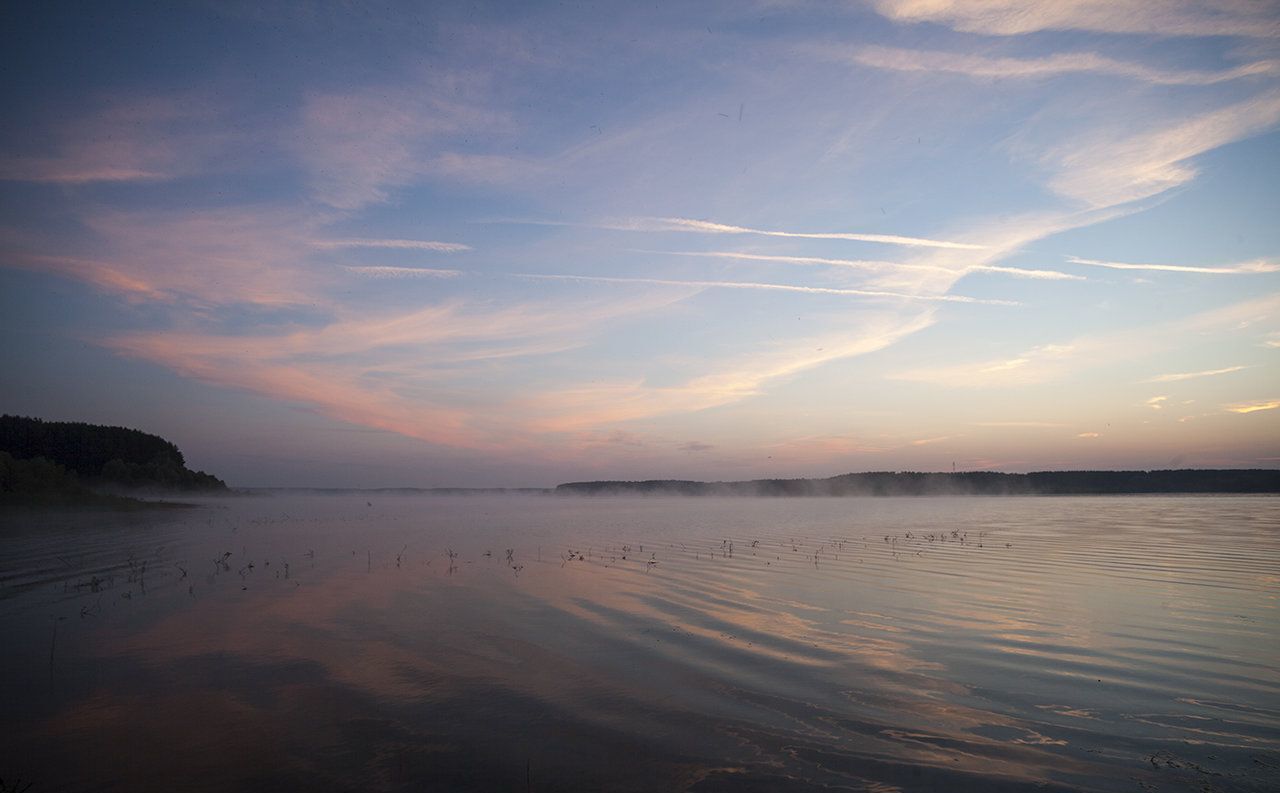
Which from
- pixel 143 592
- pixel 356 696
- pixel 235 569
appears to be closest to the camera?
pixel 356 696

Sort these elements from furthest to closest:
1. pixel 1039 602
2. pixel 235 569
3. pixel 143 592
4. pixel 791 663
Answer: pixel 235 569 < pixel 143 592 < pixel 1039 602 < pixel 791 663

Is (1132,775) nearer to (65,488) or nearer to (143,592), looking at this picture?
(143,592)

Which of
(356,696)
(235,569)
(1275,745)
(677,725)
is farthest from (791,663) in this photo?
(235,569)

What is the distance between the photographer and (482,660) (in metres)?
9.46

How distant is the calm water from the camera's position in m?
5.92

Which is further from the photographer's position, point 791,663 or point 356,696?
point 791,663

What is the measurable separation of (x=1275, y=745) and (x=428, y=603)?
43.2ft

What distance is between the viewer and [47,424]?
247 feet

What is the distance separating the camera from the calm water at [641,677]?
592 cm

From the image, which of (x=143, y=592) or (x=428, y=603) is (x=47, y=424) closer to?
(x=143, y=592)

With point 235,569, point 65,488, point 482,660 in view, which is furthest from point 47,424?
point 482,660

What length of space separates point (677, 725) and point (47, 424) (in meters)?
97.9

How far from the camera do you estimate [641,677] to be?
8648mm

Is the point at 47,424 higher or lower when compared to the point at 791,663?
higher
